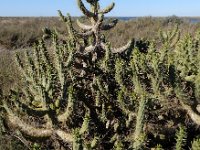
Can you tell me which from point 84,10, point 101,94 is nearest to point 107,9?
point 84,10

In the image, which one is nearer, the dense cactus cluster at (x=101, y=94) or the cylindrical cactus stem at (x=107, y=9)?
the dense cactus cluster at (x=101, y=94)

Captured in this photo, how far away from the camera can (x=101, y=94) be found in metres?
4.93

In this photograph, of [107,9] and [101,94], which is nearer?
[101,94]

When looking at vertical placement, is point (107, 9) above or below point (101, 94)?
above

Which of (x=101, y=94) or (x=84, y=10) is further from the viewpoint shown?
(x=84, y=10)

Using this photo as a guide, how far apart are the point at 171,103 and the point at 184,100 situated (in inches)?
9.1

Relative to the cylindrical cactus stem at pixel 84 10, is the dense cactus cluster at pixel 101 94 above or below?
below

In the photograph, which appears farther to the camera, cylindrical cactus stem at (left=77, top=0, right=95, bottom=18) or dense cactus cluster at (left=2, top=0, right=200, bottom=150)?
cylindrical cactus stem at (left=77, top=0, right=95, bottom=18)

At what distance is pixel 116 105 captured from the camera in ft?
16.0

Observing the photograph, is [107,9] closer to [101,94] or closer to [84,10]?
[84,10]

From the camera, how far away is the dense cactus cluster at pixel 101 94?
4059mm

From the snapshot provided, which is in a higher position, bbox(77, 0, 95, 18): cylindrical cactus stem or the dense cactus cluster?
bbox(77, 0, 95, 18): cylindrical cactus stem

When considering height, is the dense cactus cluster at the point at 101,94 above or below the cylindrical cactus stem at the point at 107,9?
below

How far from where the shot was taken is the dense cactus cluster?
13.3 ft
